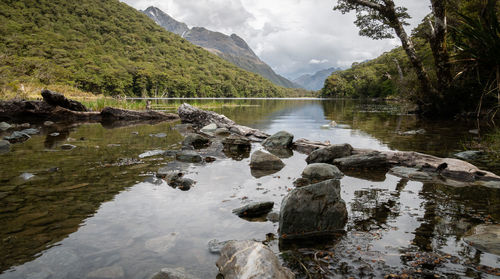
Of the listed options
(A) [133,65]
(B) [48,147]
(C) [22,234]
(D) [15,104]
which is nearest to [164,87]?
(A) [133,65]

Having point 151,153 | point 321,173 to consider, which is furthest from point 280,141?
point 151,153

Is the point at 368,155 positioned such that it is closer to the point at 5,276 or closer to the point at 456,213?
the point at 456,213

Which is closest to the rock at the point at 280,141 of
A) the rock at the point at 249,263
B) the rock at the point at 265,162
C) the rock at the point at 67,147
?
the rock at the point at 265,162

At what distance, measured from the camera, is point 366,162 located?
27.2ft

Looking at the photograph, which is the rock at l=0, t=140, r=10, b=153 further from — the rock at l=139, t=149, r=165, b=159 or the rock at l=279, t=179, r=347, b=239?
the rock at l=279, t=179, r=347, b=239

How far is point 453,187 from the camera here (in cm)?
624

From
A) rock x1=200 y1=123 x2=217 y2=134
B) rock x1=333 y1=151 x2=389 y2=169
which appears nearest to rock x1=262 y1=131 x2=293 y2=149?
rock x1=333 y1=151 x2=389 y2=169

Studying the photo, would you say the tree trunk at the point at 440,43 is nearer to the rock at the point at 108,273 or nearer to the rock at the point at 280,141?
the rock at the point at 280,141

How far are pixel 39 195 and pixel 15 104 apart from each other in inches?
762

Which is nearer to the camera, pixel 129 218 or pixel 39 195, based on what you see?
pixel 129 218

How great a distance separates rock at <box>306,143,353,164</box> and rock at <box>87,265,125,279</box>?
7232 millimetres

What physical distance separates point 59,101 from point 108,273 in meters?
22.9

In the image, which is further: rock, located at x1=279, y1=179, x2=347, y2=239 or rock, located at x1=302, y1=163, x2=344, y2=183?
rock, located at x1=302, y1=163, x2=344, y2=183

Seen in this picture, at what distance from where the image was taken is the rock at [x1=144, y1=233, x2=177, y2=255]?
3675mm
